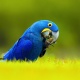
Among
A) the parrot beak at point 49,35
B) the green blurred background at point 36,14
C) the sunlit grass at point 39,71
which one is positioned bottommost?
the green blurred background at point 36,14

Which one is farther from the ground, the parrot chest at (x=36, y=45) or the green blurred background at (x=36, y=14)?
the parrot chest at (x=36, y=45)

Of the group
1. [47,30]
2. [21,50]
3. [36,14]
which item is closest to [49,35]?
[47,30]

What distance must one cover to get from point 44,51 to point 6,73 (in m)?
0.86

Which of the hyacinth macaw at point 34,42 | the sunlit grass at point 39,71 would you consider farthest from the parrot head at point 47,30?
the sunlit grass at point 39,71

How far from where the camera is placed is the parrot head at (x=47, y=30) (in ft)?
6.72

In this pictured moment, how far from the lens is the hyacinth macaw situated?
77.3 inches

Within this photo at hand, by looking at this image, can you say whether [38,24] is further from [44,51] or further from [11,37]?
[11,37]

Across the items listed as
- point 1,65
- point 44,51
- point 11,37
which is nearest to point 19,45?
point 44,51

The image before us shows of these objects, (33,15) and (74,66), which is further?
(33,15)

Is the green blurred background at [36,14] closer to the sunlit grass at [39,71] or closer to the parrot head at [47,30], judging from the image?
the parrot head at [47,30]

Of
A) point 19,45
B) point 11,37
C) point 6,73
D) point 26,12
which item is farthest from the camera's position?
point 26,12

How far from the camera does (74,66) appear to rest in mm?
1293

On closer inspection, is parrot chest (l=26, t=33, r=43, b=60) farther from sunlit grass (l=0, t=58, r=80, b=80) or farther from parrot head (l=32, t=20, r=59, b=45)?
sunlit grass (l=0, t=58, r=80, b=80)

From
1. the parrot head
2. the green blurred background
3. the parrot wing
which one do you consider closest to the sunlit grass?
the parrot wing
